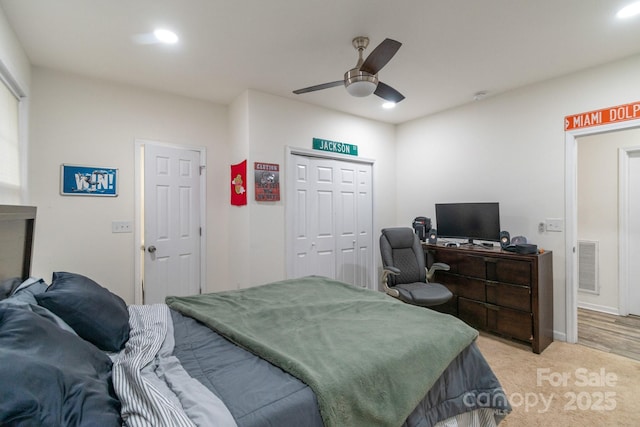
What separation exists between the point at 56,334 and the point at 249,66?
2.56m

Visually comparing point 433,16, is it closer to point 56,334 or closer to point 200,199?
point 56,334

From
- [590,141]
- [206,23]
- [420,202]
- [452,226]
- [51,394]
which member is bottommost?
[51,394]

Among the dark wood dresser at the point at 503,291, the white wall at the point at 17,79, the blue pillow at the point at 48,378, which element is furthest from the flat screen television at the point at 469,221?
the white wall at the point at 17,79

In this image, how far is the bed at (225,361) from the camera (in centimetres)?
88

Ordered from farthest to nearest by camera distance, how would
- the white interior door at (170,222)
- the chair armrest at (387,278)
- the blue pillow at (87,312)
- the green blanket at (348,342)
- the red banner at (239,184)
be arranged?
the red banner at (239,184), the white interior door at (170,222), the chair armrest at (387,278), the blue pillow at (87,312), the green blanket at (348,342)

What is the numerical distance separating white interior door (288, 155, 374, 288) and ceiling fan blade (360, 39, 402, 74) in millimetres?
1717

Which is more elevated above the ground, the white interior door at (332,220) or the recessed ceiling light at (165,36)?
the recessed ceiling light at (165,36)

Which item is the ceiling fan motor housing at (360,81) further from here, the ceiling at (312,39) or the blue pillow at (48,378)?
the blue pillow at (48,378)

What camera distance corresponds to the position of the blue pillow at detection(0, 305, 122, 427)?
2.39ft

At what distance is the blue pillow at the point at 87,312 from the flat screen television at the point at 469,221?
3.40m

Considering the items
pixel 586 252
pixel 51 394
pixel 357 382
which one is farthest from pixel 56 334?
pixel 586 252

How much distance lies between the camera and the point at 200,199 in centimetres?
364

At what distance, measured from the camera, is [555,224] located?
3111 millimetres

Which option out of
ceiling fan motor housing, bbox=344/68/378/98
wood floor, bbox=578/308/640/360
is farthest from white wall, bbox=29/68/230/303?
wood floor, bbox=578/308/640/360
